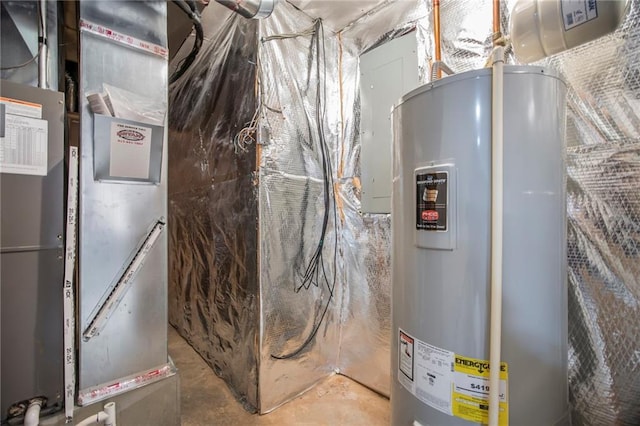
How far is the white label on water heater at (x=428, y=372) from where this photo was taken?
868 millimetres

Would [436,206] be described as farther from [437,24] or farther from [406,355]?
[437,24]

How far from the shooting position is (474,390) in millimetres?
828

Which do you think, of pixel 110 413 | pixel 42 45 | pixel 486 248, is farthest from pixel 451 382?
pixel 42 45

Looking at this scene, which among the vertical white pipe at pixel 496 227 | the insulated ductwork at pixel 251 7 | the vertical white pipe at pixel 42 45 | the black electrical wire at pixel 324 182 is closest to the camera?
the vertical white pipe at pixel 496 227

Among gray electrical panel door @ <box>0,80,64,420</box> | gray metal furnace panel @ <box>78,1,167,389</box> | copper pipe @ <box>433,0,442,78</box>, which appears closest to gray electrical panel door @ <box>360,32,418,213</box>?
copper pipe @ <box>433,0,442,78</box>

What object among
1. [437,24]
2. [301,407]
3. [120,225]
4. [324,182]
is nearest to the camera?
[120,225]

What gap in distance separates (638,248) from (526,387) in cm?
67

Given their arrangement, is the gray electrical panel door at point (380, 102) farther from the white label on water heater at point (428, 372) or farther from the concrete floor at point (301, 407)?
the concrete floor at point (301, 407)

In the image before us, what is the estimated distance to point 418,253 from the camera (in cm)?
94

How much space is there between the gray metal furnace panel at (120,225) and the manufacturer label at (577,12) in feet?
4.64

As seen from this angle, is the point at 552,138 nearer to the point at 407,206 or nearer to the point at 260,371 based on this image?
the point at 407,206

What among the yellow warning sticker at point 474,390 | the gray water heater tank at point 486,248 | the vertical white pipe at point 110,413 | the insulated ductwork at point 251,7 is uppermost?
the insulated ductwork at point 251,7

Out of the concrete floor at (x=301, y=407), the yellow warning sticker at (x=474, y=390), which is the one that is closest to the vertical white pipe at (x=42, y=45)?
the yellow warning sticker at (x=474, y=390)

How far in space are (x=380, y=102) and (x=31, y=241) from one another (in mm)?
1749
